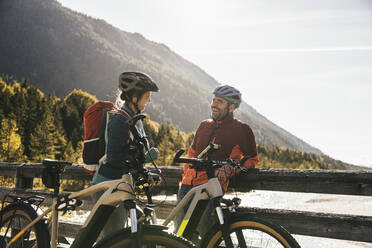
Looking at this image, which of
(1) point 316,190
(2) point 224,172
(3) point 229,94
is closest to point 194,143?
(3) point 229,94

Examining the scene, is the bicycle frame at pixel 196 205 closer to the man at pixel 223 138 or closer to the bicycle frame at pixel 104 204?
the man at pixel 223 138

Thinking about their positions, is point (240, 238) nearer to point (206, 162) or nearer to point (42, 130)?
point (206, 162)

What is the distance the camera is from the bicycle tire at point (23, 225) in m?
2.90

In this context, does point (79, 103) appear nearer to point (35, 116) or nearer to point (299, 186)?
point (35, 116)

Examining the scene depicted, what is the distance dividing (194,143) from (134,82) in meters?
1.25

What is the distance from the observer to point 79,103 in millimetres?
52312

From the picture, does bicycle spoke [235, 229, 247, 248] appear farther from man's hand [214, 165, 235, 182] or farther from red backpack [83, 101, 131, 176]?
red backpack [83, 101, 131, 176]

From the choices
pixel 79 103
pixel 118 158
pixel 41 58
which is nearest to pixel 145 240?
pixel 118 158

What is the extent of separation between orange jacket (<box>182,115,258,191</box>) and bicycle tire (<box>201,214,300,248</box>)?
75 centimetres

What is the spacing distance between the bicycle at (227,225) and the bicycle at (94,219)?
0.40 m

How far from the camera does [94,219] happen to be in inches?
93.5

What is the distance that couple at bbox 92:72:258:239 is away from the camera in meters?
2.56

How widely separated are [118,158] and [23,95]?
46422mm

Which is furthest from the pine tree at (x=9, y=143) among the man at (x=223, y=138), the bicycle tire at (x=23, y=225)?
the man at (x=223, y=138)
